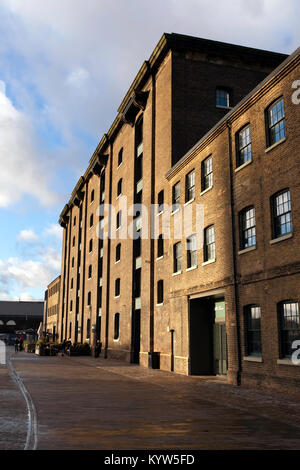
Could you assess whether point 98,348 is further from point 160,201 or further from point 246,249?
point 246,249

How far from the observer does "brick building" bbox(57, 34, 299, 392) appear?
16.7m

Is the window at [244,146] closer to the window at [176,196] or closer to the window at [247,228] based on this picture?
the window at [247,228]

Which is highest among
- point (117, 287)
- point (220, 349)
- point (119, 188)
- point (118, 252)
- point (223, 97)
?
point (223, 97)

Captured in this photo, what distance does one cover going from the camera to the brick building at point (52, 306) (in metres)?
73.8

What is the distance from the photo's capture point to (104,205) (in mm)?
43719

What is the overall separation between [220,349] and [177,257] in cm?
570

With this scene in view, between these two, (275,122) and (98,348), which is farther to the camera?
(98,348)

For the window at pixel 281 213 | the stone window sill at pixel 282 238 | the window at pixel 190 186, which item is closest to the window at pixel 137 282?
the window at pixel 190 186

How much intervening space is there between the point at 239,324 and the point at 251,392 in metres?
3.07

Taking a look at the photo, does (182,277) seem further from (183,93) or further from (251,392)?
(183,93)

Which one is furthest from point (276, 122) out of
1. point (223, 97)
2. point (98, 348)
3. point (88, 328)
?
point (88, 328)

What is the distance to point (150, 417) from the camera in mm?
10438

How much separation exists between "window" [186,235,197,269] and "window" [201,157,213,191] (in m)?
2.55
